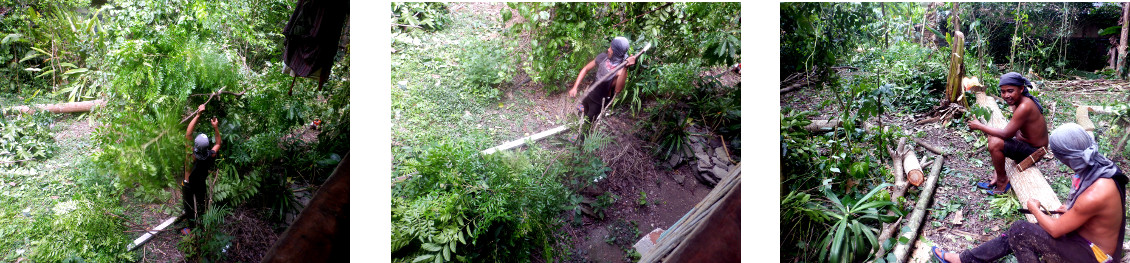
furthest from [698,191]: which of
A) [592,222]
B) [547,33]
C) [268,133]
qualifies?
[268,133]

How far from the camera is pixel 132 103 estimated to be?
2.27 m

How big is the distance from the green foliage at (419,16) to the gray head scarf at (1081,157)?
2.29 meters

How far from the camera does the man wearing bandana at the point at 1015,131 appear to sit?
1937 millimetres

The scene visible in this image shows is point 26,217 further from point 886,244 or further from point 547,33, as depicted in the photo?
point 886,244

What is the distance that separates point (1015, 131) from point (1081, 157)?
0.20 metres

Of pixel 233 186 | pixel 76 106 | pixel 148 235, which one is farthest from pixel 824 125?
pixel 76 106

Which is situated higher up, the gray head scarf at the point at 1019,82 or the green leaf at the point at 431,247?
the gray head scarf at the point at 1019,82

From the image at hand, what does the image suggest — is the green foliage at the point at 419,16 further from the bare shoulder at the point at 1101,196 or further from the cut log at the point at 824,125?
the bare shoulder at the point at 1101,196

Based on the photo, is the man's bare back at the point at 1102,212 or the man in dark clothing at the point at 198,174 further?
the man in dark clothing at the point at 198,174

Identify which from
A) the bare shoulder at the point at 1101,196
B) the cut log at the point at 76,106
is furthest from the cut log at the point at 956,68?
→ the cut log at the point at 76,106

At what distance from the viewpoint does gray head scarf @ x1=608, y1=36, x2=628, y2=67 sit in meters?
2.16

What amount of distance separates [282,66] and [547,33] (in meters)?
1.19

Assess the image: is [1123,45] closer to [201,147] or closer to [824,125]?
[824,125]

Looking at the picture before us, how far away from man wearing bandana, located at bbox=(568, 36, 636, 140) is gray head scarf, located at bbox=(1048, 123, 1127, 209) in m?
1.53
